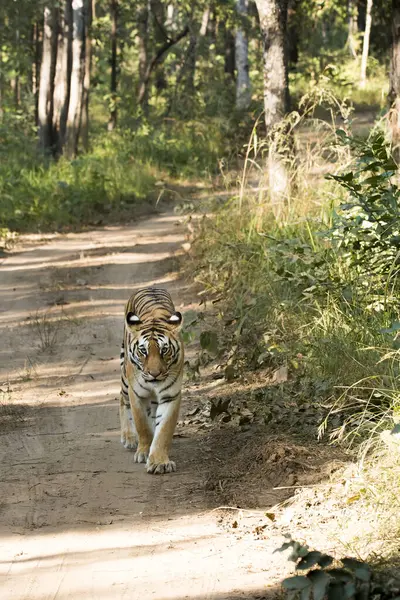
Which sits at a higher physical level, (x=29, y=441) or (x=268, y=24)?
(x=268, y=24)

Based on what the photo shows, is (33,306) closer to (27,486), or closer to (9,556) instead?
(27,486)

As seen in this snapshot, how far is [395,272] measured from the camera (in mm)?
7602

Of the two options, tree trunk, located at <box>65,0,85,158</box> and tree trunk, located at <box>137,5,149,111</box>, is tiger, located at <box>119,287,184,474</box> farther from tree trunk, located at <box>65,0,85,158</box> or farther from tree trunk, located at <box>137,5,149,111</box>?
tree trunk, located at <box>137,5,149,111</box>

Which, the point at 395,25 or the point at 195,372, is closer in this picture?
the point at 195,372

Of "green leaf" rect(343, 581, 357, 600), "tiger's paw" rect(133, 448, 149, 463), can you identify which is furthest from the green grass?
"green leaf" rect(343, 581, 357, 600)

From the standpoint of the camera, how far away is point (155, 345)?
6.39 m

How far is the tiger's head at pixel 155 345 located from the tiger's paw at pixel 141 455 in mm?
486

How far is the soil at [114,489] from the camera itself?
4770 mm

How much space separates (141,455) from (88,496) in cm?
70

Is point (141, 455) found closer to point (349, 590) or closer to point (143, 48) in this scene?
point (349, 590)

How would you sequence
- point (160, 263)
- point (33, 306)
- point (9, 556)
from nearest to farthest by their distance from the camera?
point (9, 556), point (33, 306), point (160, 263)

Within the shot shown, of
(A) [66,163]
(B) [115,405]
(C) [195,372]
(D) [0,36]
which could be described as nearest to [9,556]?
(B) [115,405]

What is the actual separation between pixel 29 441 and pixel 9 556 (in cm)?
197

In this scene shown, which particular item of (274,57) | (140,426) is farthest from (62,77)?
(140,426)
